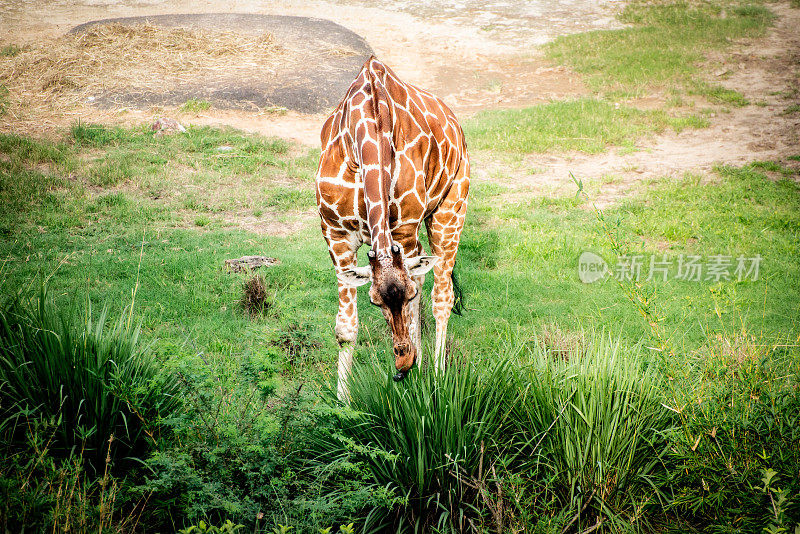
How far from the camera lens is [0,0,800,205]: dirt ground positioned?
12062 mm

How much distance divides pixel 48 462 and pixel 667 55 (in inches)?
740

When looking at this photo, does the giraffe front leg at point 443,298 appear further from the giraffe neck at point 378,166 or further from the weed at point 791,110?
the weed at point 791,110

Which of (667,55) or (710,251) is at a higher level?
(667,55)

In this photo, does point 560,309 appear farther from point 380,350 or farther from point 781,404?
point 781,404

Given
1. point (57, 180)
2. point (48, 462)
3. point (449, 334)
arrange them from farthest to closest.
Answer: point (57, 180), point (449, 334), point (48, 462)

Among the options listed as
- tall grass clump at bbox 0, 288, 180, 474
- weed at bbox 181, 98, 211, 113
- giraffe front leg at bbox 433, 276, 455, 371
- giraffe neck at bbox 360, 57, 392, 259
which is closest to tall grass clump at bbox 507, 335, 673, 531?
giraffe neck at bbox 360, 57, 392, 259

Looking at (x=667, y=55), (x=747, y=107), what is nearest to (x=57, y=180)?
(x=747, y=107)

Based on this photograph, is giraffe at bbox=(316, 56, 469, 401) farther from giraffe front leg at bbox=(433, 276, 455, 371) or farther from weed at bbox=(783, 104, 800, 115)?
weed at bbox=(783, 104, 800, 115)

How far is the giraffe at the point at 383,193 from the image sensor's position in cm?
450

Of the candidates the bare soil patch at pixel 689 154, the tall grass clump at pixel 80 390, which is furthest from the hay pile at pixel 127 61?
the tall grass clump at pixel 80 390

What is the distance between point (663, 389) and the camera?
476 centimetres

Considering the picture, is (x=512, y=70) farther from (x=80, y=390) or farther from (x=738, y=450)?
(x=80, y=390)

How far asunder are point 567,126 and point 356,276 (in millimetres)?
10403

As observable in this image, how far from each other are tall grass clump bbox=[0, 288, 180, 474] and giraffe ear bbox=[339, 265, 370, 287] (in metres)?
1.49
